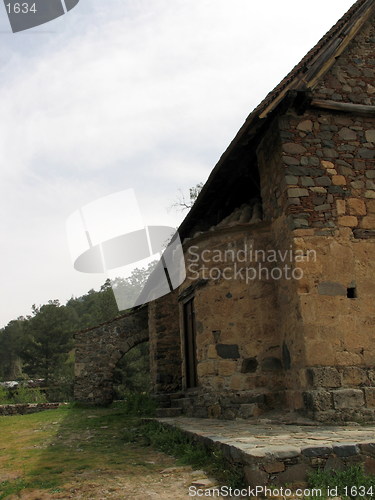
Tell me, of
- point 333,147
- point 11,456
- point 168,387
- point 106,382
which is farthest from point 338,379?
point 106,382

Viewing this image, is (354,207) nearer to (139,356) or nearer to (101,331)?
(101,331)

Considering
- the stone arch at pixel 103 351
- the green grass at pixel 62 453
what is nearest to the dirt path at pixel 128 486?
the green grass at pixel 62 453

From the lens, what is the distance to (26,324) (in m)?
37.7

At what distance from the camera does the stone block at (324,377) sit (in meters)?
5.84

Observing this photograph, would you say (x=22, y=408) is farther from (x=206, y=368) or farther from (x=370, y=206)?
(x=370, y=206)

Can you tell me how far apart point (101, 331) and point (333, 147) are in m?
11.7

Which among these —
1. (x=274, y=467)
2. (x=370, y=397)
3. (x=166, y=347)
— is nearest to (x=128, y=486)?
(x=274, y=467)

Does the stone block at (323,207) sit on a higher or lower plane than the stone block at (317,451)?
higher

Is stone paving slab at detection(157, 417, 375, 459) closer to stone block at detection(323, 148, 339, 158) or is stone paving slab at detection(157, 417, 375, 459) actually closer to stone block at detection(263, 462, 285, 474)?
stone block at detection(263, 462, 285, 474)

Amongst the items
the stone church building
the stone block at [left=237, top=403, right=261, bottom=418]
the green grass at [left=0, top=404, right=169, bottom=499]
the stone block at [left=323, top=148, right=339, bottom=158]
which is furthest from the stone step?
the stone block at [left=323, top=148, right=339, bottom=158]

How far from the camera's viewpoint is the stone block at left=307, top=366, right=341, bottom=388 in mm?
5844

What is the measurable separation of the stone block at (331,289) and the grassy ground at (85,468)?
3063 millimetres

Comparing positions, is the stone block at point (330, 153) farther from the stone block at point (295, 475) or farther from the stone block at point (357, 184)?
the stone block at point (295, 475)

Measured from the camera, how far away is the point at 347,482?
141 inches
